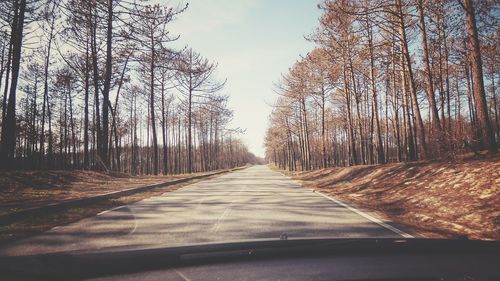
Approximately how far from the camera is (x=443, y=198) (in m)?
9.27

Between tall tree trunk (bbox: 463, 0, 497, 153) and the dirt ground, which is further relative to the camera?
tall tree trunk (bbox: 463, 0, 497, 153)

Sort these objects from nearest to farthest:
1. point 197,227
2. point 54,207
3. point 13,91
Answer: point 197,227 → point 54,207 → point 13,91

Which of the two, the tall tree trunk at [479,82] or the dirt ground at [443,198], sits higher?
the tall tree trunk at [479,82]

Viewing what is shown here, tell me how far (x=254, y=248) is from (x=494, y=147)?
1178 centimetres

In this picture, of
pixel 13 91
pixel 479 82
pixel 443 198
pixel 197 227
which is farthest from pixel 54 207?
pixel 479 82

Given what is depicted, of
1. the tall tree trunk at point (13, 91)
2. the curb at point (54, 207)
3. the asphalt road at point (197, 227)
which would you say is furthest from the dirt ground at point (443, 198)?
the tall tree trunk at point (13, 91)

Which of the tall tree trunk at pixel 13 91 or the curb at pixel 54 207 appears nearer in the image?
the curb at pixel 54 207

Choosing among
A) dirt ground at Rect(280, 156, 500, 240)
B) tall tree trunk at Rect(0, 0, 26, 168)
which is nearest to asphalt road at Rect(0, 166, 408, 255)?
dirt ground at Rect(280, 156, 500, 240)

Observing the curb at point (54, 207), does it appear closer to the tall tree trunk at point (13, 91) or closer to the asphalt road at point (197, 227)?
the asphalt road at point (197, 227)

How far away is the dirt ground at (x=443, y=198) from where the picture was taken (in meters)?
6.82

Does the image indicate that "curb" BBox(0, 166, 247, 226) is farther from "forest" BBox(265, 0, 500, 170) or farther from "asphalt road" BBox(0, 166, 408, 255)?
"forest" BBox(265, 0, 500, 170)

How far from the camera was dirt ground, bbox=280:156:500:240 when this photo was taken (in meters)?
6.82

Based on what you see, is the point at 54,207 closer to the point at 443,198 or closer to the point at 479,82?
the point at 443,198

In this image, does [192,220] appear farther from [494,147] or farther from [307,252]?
[494,147]
